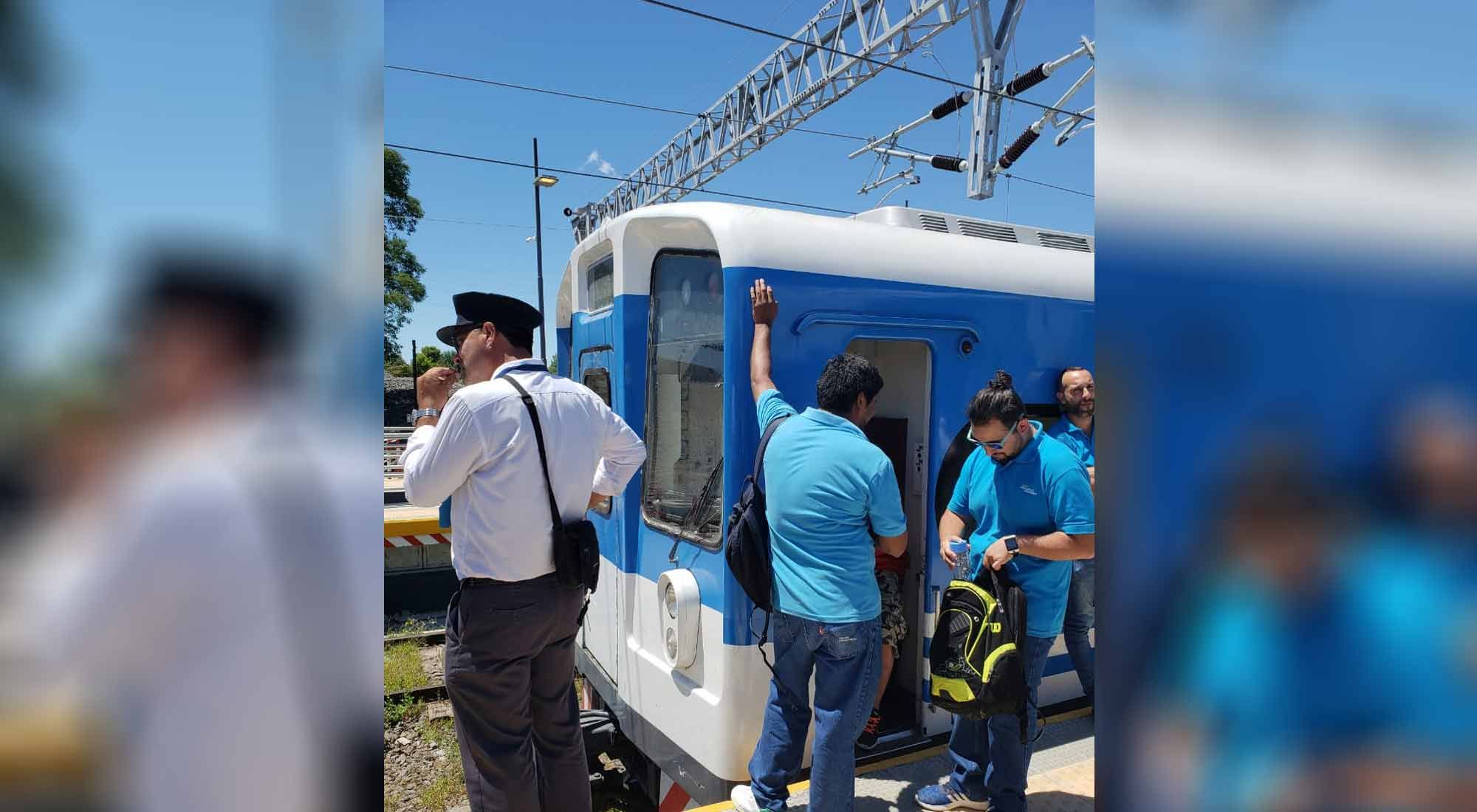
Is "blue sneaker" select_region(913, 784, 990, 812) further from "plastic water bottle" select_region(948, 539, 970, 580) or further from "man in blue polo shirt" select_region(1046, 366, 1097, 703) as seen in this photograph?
"man in blue polo shirt" select_region(1046, 366, 1097, 703)

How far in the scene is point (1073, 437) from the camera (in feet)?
12.5

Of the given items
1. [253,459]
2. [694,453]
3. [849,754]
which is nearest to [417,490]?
[694,453]

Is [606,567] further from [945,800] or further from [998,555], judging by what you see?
[998,555]

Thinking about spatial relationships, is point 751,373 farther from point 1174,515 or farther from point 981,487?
point 1174,515

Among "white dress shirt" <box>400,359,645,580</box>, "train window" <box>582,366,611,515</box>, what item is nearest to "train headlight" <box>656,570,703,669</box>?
"white dress shirt" <box>400,359,645,580</box>

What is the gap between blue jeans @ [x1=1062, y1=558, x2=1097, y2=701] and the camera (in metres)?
3.74

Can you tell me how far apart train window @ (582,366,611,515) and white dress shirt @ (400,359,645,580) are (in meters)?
1.26

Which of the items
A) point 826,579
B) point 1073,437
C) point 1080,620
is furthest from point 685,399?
point 1080,620

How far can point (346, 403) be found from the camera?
69cm

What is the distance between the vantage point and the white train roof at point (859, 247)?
3250 millimetres

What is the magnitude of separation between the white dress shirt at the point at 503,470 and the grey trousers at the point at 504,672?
0.11 metres

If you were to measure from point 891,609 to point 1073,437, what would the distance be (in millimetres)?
1229

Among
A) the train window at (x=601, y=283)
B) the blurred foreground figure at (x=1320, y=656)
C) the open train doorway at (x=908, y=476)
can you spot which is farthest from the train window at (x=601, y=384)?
the blurred foreground figure at (x=1320, y=656)

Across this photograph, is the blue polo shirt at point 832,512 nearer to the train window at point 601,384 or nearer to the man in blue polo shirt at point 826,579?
the man in blue polo shirt at point 826,579
